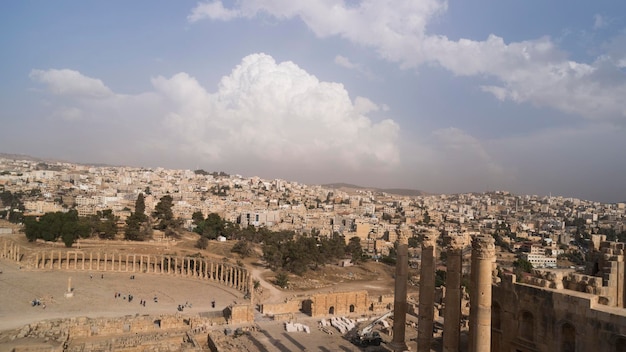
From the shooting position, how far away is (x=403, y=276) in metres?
18.3

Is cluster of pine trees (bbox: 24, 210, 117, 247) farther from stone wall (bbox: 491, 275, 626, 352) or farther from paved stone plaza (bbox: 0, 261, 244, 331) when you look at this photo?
stone wall (bbox: 491, 275, 626, 352)

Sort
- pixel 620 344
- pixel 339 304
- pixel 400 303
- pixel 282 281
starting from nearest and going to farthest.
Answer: pixel 620 344 < pixel 400 303 < pixel 339 304 < pixel 282 281

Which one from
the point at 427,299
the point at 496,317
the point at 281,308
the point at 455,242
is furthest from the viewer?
the point at 281,308

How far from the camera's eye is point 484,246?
532 inches

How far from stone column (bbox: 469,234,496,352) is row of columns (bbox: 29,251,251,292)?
Answer: 3590 centimetres

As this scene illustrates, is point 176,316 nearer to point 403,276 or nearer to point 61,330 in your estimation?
point 61,330

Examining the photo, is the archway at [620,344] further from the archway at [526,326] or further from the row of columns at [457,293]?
the row of columns at [457,293]

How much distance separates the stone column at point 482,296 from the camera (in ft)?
43.8

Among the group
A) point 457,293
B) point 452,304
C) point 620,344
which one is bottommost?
point 620,344

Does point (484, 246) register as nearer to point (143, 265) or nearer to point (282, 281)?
point (282, 281)

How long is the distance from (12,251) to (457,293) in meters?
55.5

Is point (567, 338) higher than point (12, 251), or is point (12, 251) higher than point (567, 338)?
point (567, 338)

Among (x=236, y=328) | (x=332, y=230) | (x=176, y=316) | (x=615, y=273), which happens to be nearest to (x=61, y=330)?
(x=176, y=316)

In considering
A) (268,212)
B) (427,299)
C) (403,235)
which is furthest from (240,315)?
(268,212)
